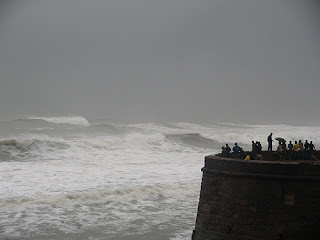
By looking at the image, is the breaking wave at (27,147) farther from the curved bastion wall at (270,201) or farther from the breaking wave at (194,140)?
the curved bastion wall at (270,201)

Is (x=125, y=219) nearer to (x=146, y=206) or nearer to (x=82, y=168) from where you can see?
(x=146, y=206)

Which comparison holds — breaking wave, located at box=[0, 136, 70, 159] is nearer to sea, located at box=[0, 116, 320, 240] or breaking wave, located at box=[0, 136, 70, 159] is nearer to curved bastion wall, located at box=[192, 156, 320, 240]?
sea, located at box=[0, 116, 320, 240]

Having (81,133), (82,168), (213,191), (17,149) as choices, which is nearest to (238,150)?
(213,191)

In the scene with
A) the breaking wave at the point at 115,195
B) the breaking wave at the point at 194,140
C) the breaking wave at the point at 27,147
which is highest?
the breaking wave at the point at 194,140

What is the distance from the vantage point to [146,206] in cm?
1712

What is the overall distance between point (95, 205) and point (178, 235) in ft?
14.7

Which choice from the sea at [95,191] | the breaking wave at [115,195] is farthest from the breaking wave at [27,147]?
the breaking wave at [115,195]

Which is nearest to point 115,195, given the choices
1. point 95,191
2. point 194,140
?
point 95,191

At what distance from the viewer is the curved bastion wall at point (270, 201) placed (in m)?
9.06

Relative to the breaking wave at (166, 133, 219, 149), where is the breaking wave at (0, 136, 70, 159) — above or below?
below

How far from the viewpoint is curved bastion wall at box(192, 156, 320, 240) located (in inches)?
357

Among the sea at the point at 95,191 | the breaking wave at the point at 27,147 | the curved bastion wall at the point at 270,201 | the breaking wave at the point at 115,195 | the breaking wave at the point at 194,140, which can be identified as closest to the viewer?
the curved bastion wall at the point at 270,201

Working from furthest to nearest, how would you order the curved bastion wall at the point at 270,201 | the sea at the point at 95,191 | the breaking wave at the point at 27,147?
the breaking wave at the point at 27,147 < the sea at the point at 95,191 < the curved bastion wall at the point at 270,201

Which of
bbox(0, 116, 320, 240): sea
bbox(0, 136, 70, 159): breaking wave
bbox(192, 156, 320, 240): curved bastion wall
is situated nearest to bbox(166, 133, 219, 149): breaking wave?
bbox(0, 116, 320, 240): sea
